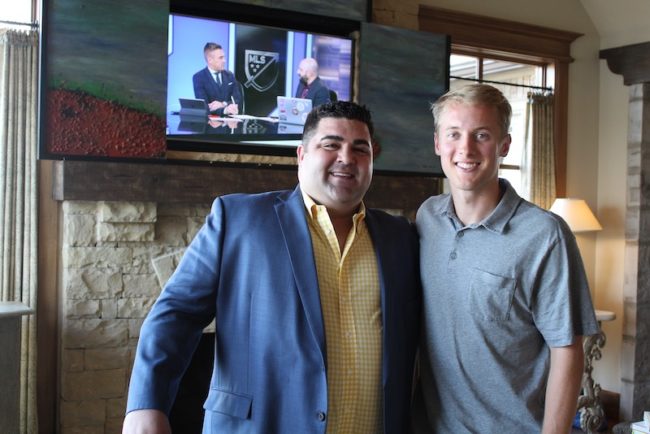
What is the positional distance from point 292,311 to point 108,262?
2.55m

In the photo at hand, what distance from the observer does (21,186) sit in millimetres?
4008

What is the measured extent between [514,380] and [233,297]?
0.75m

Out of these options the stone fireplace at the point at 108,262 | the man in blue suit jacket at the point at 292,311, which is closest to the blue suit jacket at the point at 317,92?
the stone fireplace at the point at 108,262

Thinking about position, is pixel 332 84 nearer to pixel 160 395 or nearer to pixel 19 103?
pixel 19 103

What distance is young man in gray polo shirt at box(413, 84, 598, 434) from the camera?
1822 mm

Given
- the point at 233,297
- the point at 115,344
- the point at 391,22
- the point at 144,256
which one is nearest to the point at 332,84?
the point at 391,22

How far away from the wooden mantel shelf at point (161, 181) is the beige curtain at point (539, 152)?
1.75m

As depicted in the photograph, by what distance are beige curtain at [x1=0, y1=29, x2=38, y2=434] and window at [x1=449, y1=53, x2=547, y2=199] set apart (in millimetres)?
3317

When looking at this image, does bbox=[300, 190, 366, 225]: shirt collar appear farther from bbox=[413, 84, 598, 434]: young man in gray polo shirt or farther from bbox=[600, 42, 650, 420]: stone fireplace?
bbox=[600, 42, 650, 420]: stone fireplace

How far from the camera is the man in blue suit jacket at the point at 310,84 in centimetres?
463

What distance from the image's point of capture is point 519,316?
6.06ft

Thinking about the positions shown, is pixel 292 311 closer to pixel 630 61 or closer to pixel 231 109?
pixel 231 109

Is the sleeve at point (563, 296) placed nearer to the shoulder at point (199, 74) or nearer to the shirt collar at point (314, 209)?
the shirt collar at point (314, 209)

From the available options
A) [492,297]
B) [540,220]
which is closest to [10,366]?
[492,297]
